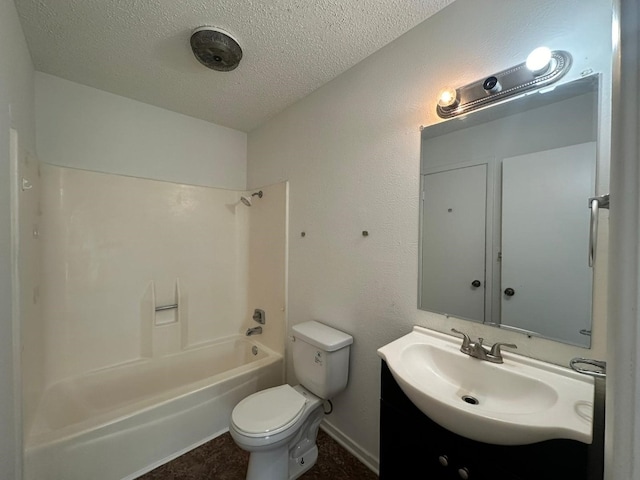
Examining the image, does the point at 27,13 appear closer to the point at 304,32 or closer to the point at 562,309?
the point at 304,32

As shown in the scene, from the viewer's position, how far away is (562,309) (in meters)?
0.91

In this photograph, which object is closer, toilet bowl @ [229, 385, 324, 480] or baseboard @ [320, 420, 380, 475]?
toilet bowl @ [229, 385, 324, 480]

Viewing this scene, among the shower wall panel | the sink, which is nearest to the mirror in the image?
the sink

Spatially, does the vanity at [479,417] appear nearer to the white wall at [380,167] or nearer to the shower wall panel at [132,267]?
the white wall at [380,167]

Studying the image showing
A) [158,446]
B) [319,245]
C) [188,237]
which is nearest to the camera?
[158,446]

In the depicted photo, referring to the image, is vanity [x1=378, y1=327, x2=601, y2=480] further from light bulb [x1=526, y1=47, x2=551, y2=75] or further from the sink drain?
light bulb [x1=526, y1=47, x2=551, y2=75]

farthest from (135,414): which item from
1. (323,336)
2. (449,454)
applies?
(449,454)

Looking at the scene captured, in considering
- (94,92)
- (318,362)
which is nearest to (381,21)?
(318,362)

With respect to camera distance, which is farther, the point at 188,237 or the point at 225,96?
the point at 188,237

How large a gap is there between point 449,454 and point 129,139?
2733 mm

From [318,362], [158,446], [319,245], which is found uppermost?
[319,245]

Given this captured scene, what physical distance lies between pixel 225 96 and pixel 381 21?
4.03 feet

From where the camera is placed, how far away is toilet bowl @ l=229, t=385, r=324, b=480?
47.9 inches

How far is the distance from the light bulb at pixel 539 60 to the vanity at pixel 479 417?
3.60ft
